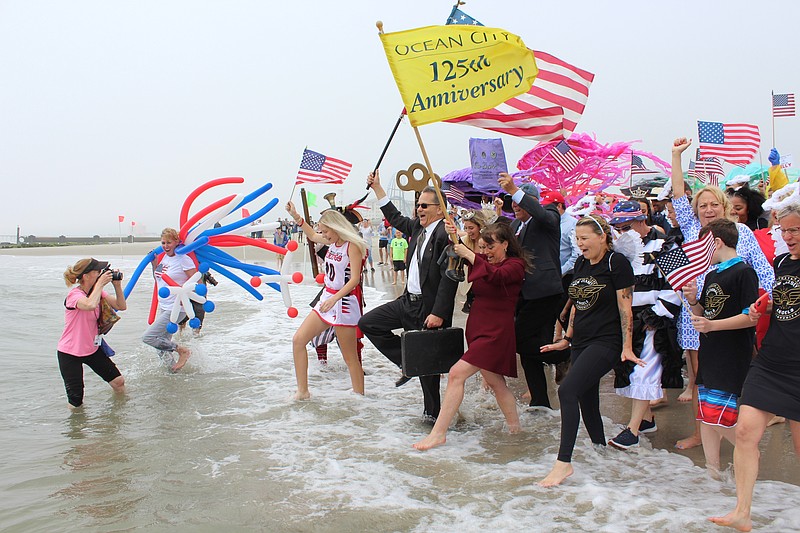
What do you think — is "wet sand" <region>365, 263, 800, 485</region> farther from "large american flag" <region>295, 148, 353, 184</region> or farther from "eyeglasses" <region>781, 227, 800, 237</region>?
"large american flag" <region>295, 148, 353, 184</region>

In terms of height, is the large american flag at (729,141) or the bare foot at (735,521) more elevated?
the large american flag at (729,141)

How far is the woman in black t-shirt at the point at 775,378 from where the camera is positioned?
137 inches

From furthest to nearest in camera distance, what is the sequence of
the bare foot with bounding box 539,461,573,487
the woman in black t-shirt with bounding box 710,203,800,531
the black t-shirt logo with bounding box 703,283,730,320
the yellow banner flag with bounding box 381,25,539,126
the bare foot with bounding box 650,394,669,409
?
the bare foot with bounding box 650,394,669,409
the yellow banner flag with bounding box 381,25,539,126
the bare foot with bounding box 539,461,573,487
the black t-shirt logo with bounding box 703,283,730,320
the woman in black t-shirt with bounding box 710,203,800,531

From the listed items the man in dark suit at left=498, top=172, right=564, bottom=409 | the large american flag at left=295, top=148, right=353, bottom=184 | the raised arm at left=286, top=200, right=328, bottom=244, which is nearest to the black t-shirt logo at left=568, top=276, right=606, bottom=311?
the man in dark suit at left=498, top=172, right=564, bottom=409

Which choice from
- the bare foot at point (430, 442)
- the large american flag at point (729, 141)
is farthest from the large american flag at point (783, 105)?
the bare foot at point (430, 442)

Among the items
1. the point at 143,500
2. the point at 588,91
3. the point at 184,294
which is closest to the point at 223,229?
the point at 184,294

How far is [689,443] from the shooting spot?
4.98 m

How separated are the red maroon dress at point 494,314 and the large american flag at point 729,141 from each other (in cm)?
640

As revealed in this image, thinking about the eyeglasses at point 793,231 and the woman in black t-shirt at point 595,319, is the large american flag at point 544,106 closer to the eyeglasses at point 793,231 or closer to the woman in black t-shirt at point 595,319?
the woman in black t-shirt at point 595,319

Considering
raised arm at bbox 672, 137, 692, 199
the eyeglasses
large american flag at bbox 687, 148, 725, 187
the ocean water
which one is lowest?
the ocean water

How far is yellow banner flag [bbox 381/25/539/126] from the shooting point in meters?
5.26

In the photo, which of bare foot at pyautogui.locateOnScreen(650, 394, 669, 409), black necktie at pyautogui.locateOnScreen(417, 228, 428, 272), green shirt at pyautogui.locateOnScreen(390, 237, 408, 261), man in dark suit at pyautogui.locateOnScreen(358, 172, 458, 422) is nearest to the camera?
man in dark suit at pyautogui.locateOnScreen(358, 172, 458, 422)

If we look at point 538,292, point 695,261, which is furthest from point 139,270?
point 695,261

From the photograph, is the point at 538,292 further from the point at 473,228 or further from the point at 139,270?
the point at 139,270
